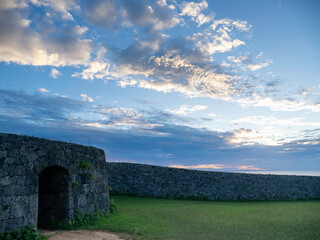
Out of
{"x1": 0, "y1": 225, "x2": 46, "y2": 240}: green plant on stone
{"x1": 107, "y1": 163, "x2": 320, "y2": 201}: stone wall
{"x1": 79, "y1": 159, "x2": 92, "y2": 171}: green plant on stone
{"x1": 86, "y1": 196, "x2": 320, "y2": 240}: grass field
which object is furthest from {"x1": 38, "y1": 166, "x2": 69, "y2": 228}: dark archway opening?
{"x1": 107, "y1": 163, "x2": 320, "y2": 201}: stone wall

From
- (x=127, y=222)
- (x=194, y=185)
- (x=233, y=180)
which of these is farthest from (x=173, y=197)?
(x=127, y=222)

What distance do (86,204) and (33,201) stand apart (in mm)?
2639

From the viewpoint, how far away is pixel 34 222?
857 cm

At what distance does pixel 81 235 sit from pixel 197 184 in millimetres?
14727

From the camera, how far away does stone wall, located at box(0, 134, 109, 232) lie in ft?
26.3

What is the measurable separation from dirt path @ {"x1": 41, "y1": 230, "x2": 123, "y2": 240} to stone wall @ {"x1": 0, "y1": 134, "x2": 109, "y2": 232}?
0.73 meters

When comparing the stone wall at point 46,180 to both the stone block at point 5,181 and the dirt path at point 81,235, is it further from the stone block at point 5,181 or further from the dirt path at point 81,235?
the dirt path at point 81,235

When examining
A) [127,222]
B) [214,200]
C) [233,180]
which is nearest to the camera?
[127,222]

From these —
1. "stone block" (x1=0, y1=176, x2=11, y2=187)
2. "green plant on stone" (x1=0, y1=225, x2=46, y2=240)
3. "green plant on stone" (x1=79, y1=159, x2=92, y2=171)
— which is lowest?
"green plant on stone" (x1=0, y1=225, x2=46, y2=240)

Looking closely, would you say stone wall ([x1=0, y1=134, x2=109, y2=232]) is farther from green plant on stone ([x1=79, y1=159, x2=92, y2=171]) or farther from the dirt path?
the dirt path

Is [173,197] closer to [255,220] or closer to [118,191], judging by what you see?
[118,191]

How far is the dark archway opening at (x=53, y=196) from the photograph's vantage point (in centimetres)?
1004

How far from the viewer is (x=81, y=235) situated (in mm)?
8930

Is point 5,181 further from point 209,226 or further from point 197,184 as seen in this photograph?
point 197,184
